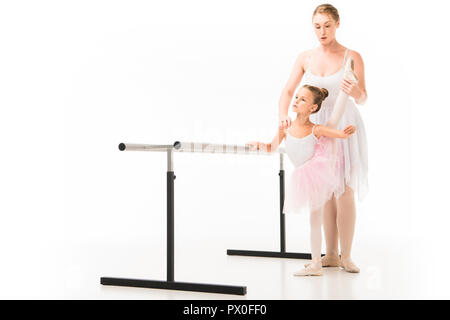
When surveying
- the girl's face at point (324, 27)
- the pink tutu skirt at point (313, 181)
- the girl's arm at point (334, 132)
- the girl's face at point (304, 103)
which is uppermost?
the girl's face at point (324, 27)

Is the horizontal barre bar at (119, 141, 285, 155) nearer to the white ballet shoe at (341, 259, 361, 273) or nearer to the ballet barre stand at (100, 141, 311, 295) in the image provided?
the ballet barre stand at (100, 141, 311, 295)

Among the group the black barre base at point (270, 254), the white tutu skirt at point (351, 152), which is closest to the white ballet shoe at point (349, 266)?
the white tutu skirt at point (351, 152)

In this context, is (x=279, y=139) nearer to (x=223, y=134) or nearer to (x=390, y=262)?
(x=390, y=262)

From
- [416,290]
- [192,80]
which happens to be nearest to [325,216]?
[416,290]

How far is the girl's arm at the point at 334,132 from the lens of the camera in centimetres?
327

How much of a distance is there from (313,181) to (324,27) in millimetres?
732

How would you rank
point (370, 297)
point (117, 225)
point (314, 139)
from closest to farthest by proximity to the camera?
point (370, 297) → point (314, 139) → point (117, 225)

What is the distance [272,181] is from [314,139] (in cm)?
222

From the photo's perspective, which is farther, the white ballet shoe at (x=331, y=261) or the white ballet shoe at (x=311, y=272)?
the white ballet shoe at (x=331, y=261)

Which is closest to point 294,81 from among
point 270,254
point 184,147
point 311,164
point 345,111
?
point 345,111

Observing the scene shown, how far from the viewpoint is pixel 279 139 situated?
3.54 m

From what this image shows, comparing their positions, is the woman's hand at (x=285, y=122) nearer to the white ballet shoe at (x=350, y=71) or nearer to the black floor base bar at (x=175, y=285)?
the white ballet shoe at (x=350, y=71)

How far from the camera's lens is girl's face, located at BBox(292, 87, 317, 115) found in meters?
3.34

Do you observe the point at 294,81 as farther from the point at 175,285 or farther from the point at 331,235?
the point at 175,285
